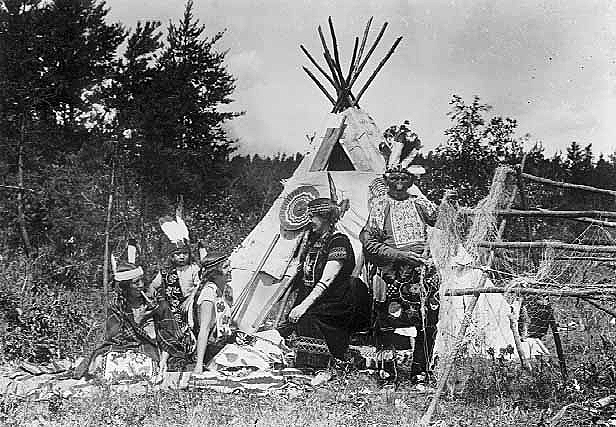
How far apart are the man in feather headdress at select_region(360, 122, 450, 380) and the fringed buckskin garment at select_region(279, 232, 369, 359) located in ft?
0.61

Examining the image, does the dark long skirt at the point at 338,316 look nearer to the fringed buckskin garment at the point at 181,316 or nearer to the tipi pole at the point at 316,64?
the fringed buckskin garment at the point at 181,316

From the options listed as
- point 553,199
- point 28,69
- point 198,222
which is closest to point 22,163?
point 28,69

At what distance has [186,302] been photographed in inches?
290

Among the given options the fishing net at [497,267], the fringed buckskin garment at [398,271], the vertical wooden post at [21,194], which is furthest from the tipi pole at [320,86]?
the vertical wooden post at [21,194]

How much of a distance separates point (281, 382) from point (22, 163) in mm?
8628

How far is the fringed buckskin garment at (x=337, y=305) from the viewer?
7.41 metres

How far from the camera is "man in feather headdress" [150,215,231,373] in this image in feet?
23.3

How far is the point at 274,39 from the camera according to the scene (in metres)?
9.20

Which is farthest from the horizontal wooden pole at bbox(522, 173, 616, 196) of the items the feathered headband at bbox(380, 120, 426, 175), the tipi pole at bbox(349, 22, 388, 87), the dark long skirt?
the tipi pole at bbox(349, 22, 388, 87)

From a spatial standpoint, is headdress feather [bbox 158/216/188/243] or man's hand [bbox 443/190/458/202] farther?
headdress feather [bbox 158/216/188/243]

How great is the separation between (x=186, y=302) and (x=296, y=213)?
6.79 feet

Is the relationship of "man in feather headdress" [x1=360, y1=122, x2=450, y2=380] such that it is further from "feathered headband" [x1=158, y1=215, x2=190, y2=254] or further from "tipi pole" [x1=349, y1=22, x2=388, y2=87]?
"feathered headband" [x1=158, y1=215, x2=190, y2=254]

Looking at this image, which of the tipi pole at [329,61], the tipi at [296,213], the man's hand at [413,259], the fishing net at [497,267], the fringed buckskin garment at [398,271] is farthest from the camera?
the tipi pole at [329,61]

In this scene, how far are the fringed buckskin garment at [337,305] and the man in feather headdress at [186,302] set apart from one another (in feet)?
2.99
